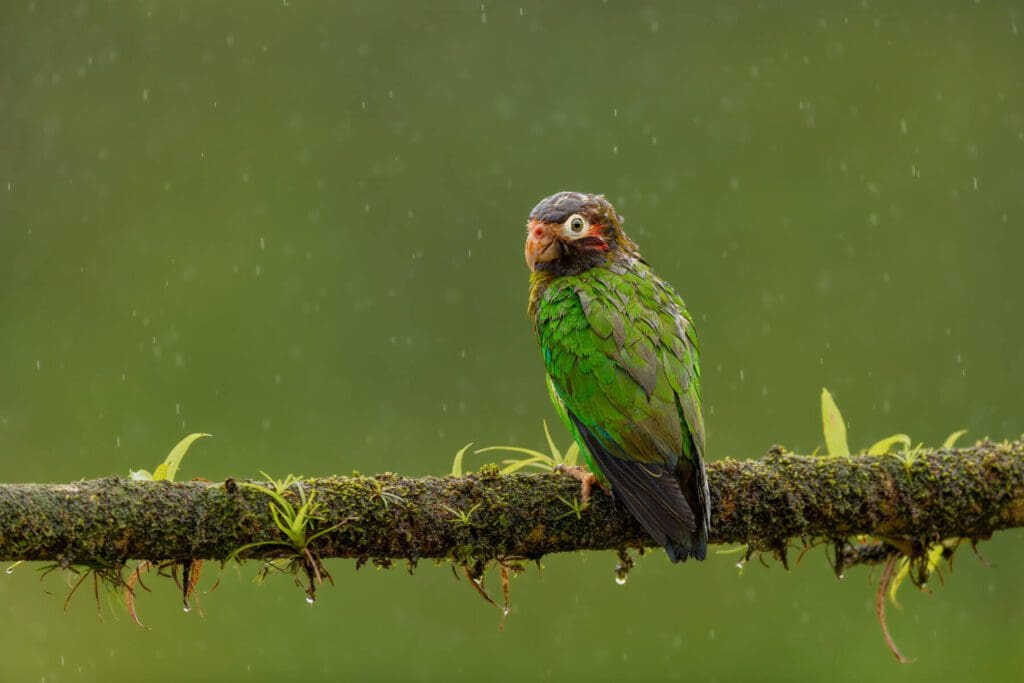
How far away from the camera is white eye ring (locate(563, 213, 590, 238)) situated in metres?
4.60

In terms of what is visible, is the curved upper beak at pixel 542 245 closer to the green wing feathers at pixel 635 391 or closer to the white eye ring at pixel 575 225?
the white eye ring at pixel 575 225

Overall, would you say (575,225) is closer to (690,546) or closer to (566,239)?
(566,239)

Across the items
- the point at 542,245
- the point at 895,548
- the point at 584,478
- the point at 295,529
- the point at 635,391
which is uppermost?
the point at 542,245

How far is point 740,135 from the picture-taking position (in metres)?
14.3

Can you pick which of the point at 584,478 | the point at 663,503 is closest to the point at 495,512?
the point at 584,478

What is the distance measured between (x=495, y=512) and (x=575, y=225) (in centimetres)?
150

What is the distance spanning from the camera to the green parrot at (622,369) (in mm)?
3641

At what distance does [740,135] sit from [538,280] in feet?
33.6

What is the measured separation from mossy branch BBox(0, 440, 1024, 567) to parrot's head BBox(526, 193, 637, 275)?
1.14 meters

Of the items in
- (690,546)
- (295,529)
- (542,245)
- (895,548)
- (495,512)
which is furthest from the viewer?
(542,245)

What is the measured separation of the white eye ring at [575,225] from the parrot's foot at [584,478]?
107cm

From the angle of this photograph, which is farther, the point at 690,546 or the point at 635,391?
the point at 635,391

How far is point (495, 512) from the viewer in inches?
135

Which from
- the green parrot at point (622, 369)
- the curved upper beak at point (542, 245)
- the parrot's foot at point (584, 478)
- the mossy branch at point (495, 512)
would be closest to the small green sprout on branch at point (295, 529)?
the mossy branch at point (495, 512)
